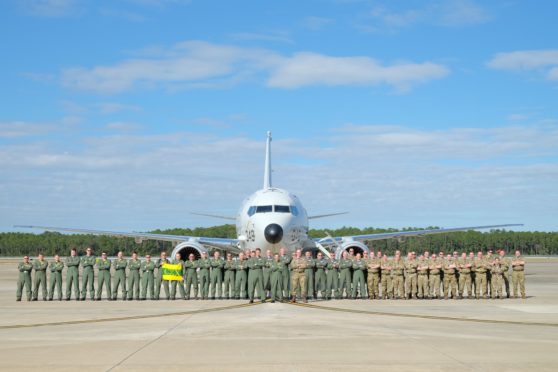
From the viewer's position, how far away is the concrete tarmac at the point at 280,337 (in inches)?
417

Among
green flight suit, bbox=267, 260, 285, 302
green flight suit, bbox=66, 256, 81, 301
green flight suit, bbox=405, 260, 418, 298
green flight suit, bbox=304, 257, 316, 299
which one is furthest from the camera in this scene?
green flight suit, bbox=405, 260, 418, 298

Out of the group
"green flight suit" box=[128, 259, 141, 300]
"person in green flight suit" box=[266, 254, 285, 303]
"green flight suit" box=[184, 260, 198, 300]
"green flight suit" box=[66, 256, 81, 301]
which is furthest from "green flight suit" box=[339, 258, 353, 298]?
"green flight suit" box=[66, 256, 81, 301]

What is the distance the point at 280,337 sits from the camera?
44.2ft

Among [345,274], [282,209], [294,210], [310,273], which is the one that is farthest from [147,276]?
[294,210]

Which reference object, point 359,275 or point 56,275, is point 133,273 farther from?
point 359,275

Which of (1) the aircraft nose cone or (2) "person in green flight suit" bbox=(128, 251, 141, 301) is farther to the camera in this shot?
(1) the aircraft nose cone

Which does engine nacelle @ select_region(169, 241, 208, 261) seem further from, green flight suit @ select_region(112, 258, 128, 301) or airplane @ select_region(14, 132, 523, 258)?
green flight suit @ select_region(112, 258, 128, 301)

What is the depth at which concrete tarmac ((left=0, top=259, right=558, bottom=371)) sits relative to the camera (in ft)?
34.8

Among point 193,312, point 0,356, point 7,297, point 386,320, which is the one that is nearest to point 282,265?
point 193,312

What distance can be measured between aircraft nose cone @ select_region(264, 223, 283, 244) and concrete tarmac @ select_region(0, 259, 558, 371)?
21.5 feet

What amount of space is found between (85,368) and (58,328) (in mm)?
5233

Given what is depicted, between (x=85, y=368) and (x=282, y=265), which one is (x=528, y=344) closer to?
(x=85, y=368)

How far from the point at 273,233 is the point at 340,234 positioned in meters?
94.2

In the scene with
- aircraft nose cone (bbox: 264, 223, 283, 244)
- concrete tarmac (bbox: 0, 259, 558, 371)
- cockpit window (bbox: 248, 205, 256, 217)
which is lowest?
concrete tarmac (bbox: 0, 259, 558, 371)
